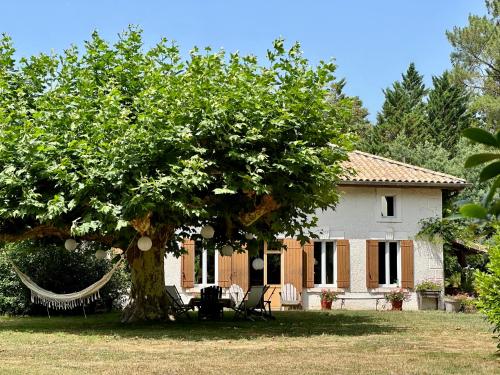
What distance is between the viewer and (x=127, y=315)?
16000 mm

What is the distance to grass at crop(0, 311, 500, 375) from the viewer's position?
871 centimetres

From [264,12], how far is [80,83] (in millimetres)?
4133

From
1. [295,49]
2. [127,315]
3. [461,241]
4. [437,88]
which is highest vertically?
[437,88]

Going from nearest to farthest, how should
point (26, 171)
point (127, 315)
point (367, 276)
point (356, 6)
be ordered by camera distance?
point (356, 6) → point (26, 171) → point (127, 315) → point (367, 276)

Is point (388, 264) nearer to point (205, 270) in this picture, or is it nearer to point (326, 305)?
point (326, 305)

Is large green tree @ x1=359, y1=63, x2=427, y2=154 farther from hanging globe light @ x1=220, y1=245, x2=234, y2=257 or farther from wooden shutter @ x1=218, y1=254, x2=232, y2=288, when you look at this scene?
hanging globe light @ x1=220, y1=245, x2=234, y2=257

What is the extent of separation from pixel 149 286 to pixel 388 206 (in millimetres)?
10288

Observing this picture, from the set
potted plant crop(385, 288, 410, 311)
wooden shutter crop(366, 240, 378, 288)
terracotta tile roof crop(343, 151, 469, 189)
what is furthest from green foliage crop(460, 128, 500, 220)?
wooden shutter crop(366, 240, 378, 288)

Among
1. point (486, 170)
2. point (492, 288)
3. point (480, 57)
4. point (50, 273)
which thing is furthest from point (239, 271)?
point (486, 170)

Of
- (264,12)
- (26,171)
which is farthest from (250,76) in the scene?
(26,171)

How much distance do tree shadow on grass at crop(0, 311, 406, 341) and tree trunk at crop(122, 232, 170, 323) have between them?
0.42 meters

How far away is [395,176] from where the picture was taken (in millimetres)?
23625

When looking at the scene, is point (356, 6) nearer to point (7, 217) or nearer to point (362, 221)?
point (7, 217)

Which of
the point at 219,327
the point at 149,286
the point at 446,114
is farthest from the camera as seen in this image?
the point at 446,114
